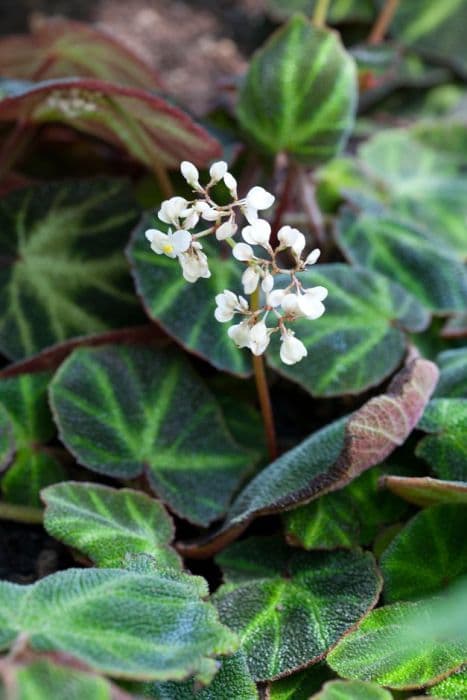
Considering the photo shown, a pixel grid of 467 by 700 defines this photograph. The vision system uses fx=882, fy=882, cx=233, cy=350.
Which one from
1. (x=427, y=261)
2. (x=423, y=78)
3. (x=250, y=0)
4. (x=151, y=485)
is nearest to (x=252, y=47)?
(x=250, y=0)

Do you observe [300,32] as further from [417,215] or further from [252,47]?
[252,47]

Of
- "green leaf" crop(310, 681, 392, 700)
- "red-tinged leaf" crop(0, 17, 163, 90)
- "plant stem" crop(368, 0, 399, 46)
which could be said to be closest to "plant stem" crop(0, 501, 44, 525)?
"green leaf" crop(310, 681, 392, 700)

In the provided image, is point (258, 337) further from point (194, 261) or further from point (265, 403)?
point (265, 403)

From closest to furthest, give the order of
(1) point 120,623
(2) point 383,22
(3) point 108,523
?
1. (1) point 120,623
2. (3) point 108,523
3. (2) point 383,22

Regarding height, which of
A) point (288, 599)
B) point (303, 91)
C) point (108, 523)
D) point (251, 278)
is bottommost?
point (288, 599)

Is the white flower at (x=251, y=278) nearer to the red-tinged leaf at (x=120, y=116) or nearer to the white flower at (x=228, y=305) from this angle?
the white flower at (x=228, y=305)

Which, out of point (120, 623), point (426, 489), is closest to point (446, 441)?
point (426, 489)

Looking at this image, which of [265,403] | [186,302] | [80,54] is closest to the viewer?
[265,403]
